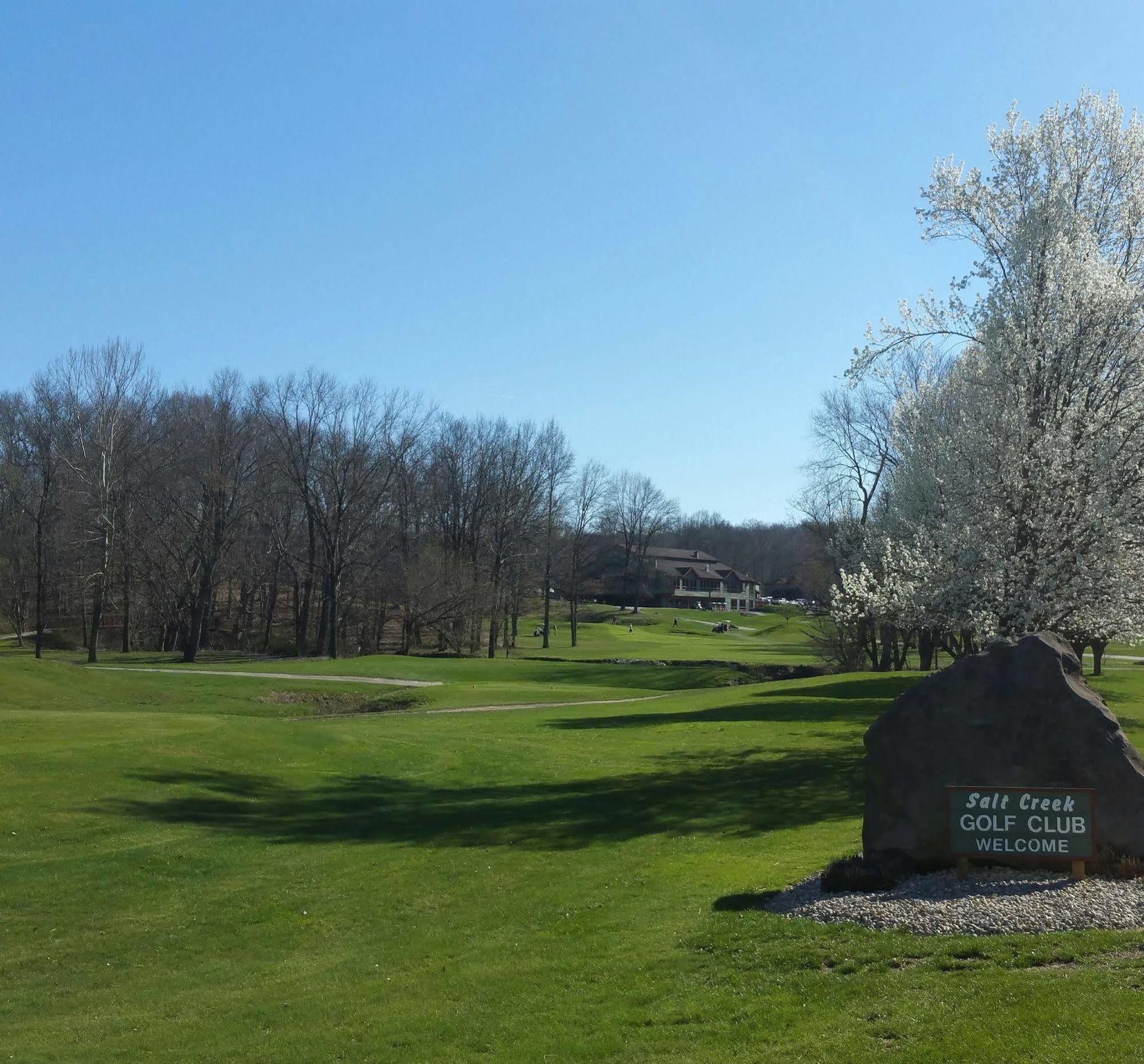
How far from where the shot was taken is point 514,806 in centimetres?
1784

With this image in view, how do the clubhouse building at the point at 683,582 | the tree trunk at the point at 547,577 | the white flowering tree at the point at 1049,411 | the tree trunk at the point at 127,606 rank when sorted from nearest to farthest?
the white flowering tree at the point at 1049,411, the tree trunk at the point at 127,606, the tree trunk at the point at 547,577, the clubhouse building at the point at 683,582

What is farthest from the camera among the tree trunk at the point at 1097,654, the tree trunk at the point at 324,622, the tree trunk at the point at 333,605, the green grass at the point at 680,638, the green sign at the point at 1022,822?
the green grass at the point at 680,638

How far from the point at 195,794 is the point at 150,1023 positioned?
8553 mm

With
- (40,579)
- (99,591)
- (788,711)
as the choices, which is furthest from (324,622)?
(788,711)

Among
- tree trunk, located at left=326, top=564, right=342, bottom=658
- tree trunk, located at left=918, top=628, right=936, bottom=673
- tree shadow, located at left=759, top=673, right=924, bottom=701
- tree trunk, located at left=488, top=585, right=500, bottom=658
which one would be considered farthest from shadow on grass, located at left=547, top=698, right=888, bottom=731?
tree trunk, located at left=488, top=585, right=500, bottom=658

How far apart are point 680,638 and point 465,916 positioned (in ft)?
258

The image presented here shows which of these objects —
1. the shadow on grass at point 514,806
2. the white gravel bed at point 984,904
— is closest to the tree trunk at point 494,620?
the shadow on grass at point 514,806

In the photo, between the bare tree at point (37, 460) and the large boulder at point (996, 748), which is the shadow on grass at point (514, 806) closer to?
the large boulder at point (996, 748)

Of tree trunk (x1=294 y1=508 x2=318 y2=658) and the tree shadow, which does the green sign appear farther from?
tree trunk (x1=294 y1=508 x2=318 y2=658)

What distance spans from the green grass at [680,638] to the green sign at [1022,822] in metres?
52.7

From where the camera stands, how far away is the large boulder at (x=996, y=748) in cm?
983

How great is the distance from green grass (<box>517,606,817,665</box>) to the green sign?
5272 centimetres

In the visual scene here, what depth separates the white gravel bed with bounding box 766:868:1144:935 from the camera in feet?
27.5

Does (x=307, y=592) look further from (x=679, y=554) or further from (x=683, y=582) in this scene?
(x=679, y=554)
